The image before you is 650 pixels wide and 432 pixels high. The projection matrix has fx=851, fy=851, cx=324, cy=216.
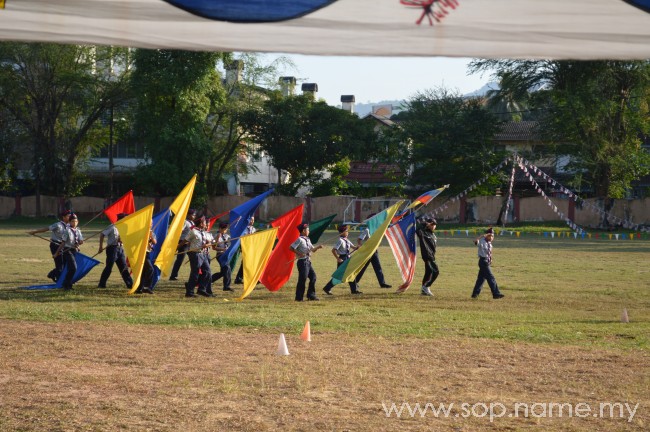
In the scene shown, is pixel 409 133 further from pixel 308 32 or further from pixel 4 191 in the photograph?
pixel 308 32

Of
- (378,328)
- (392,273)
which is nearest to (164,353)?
(378,328)

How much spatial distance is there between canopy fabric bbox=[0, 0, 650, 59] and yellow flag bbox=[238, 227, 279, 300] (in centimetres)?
1445

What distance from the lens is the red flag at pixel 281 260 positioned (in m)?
18.0

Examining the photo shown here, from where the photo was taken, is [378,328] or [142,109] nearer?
[378,328]

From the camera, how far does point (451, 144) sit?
54.2 meters

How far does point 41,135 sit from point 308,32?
58.6 meters

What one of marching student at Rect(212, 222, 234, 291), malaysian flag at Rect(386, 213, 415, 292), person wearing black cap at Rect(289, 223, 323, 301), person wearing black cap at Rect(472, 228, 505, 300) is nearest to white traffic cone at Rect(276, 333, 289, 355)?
person wearing black cap at Rect(289, 223, 323, 301)

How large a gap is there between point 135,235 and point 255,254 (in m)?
2.55

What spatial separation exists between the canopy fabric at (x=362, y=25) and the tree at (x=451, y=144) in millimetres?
50817

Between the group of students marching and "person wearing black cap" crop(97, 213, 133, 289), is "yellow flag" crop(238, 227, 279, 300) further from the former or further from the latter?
"person wearing black cap" crop(97, 213, 133, 289)

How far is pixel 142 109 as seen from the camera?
5497 centimetres

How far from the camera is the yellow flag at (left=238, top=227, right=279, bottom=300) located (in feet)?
55.9

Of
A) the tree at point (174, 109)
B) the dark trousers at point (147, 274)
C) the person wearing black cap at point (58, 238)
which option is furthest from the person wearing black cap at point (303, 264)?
the tree at point (174, 109)

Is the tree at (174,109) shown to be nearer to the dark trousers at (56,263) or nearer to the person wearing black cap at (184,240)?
the person wearing black cap at (184,240)
